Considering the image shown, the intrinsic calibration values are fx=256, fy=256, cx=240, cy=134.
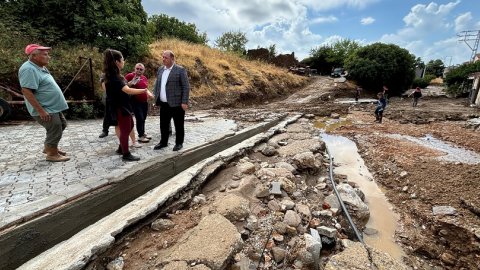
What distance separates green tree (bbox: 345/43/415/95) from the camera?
85.6 feet

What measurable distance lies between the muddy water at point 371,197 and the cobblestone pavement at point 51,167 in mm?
3275

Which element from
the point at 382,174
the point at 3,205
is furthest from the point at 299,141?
the point at 3,205

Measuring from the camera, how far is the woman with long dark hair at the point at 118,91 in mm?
3377

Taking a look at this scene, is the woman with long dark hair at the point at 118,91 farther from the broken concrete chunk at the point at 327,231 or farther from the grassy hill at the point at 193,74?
the grassy hill at the point at 193,74

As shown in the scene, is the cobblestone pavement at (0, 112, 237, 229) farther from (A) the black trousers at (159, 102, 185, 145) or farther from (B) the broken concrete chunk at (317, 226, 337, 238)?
(B) the broken concrete chunk at (317, 226, 337, 238)

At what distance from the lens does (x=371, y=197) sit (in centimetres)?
485

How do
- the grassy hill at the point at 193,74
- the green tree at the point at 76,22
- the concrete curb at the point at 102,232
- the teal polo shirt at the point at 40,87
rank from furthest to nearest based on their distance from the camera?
the green tree at the point at 76,22, the grassy hill at the point at 193,74, the teal polo shirt at the point at 40,87, the concrete curb at the point at 102,232

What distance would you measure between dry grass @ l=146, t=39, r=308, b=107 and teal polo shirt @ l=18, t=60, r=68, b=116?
33.4ft

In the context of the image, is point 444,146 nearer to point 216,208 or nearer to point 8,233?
point 216,208

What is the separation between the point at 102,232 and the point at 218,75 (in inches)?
606

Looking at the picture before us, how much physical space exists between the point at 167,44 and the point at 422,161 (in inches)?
622

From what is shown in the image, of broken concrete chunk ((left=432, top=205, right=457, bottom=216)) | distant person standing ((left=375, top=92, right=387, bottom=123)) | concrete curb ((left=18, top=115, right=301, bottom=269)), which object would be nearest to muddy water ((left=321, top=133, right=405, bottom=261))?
broken concrete chunk ((left=432, top=205, right=457, bottom=216))

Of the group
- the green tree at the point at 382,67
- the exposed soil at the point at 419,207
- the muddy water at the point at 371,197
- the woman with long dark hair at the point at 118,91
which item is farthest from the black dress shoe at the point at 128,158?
the green tree at the point at 382,67

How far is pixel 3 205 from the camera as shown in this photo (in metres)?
2.49
